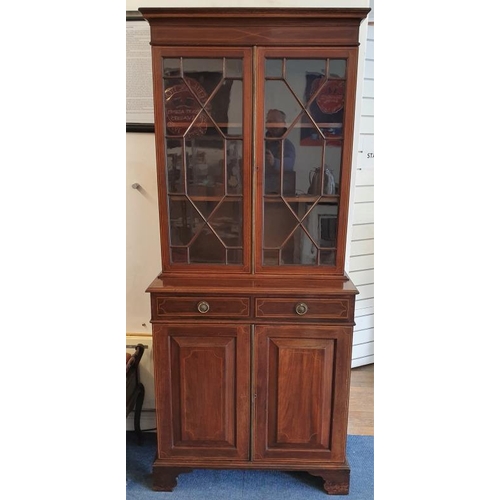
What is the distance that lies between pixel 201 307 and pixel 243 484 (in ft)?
2.74

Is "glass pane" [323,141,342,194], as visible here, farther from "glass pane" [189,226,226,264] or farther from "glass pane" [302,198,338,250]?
"glass pane" [189,226,226,264]

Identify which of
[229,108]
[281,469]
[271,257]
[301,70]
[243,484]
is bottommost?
[243,484]

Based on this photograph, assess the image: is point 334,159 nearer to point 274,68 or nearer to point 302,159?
point 302,159

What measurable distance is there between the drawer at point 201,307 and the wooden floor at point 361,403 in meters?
1.06

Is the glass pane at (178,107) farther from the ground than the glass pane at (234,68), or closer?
closer

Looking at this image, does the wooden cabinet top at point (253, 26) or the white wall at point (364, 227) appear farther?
the white wall at point (364, 227)

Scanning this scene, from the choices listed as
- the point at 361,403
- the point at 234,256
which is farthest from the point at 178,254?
the point at 361,403

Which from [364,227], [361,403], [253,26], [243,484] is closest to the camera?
[253,26]

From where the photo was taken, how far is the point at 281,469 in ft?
Result: 5.33

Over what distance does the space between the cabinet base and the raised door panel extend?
0.05 m

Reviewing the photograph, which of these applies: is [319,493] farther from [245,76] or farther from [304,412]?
[245,76]

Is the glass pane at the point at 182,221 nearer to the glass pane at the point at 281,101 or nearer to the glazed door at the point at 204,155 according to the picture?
the glazed door at the point at 204,155

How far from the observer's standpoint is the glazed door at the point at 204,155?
4.95ft

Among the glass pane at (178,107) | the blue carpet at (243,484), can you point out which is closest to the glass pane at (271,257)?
the glass pane at (178,107)
